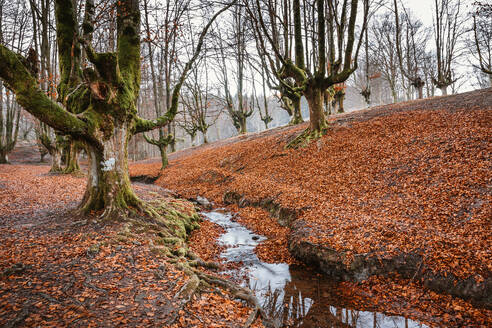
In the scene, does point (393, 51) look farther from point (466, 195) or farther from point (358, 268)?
point (358, 268)

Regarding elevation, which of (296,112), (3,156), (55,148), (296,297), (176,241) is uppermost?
(296,112)

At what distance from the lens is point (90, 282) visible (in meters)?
3.60

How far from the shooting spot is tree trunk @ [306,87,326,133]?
1191cm

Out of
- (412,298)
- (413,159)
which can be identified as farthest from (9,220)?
(413,159)

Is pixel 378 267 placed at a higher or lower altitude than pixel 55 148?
lower

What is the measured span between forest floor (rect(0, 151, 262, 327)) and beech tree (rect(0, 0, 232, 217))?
3.04 ft

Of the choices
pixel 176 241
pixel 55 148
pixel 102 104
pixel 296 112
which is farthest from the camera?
pixel 296 112

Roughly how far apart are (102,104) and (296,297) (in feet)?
19.3

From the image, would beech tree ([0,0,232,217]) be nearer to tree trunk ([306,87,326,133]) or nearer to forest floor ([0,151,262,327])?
forest floor ([0,151,262,327])

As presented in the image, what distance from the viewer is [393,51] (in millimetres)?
28625

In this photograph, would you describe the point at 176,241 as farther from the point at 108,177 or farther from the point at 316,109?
the point at 316,109

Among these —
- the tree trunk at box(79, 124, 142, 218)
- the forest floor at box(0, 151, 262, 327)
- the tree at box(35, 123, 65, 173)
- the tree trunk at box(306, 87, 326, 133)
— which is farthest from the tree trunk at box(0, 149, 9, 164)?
the tree trunk at box(306, 87, 326, 133)

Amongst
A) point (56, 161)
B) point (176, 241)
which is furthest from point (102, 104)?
point (56, 161)

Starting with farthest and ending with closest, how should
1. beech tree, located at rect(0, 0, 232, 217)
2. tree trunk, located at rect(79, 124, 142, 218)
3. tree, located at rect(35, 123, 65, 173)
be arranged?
tree, located at rect(35, 123, 65, 173) → tree trunk, located at rect(79, 124, 142, 218) → beech tree, located at rect(0, 0, 232, 217)
